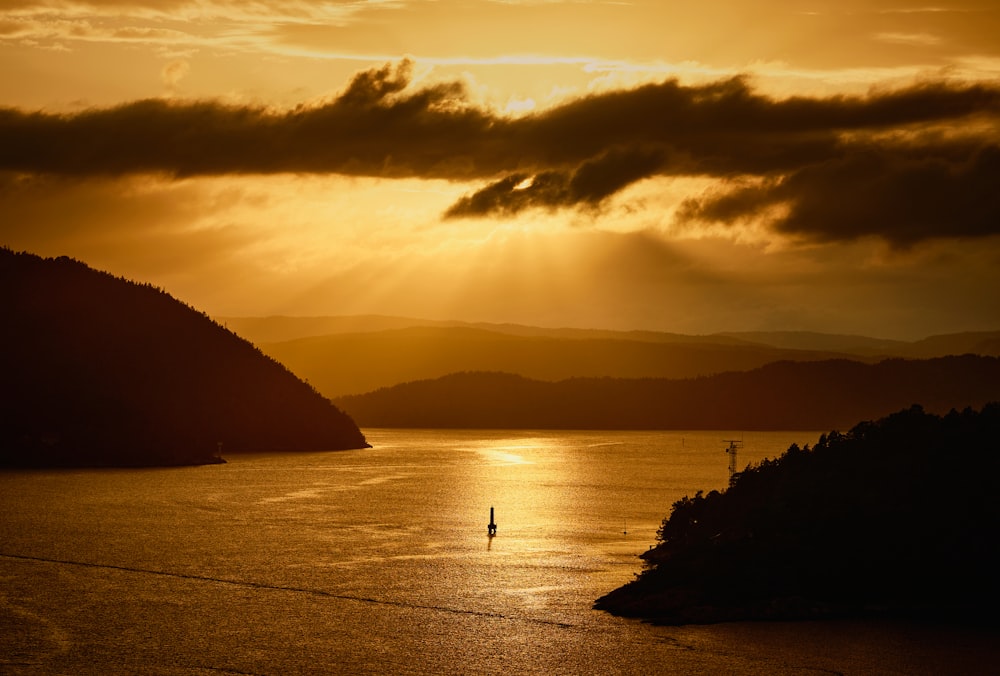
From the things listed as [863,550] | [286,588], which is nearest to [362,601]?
[286,588]

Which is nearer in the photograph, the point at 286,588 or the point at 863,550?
the point at 863,550

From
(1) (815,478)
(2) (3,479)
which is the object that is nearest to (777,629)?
(1) (815,478)

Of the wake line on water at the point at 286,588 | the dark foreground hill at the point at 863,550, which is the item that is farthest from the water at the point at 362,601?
the dark foreground hill at the point at 863,550

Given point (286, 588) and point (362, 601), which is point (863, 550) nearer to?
point (362, 601)

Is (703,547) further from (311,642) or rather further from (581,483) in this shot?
(581,483)

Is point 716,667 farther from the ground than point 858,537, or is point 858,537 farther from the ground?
point 858,537

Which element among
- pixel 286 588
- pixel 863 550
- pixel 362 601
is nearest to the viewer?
pixel 863 550
